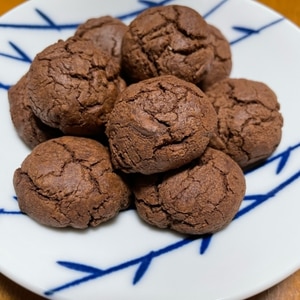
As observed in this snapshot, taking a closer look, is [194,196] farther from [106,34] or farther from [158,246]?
[106,34]

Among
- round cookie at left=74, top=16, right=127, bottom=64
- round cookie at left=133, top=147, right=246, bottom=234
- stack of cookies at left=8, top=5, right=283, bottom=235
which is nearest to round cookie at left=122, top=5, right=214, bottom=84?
stack of cookies at left=8, top=5, right=283, bottom=235

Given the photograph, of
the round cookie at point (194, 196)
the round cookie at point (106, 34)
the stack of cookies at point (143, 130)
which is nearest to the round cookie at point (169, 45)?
the stack of cookies at point (143, 130)

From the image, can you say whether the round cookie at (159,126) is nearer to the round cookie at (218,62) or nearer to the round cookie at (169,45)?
the round cookie at (169,45)

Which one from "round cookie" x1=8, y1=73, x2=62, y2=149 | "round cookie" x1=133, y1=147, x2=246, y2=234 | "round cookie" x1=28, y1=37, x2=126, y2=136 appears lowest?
"round cookie" x1=133, y1=147, x2=246, y2=234

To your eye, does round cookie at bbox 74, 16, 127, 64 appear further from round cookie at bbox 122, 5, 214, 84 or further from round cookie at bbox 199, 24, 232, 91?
round cookie at bbox 199, 24, 232, 91

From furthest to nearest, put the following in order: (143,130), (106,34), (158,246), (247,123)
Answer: (106,34)
(247,123)
(158,246)
(143,130)

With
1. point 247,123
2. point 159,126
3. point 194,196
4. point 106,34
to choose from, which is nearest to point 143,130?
point 159,126
